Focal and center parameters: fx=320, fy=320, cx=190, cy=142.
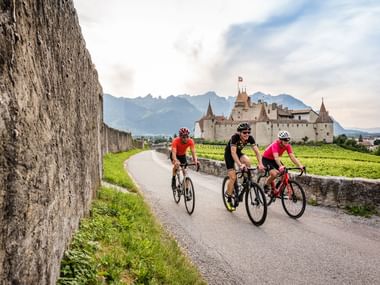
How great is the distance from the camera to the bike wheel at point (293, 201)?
773 cm

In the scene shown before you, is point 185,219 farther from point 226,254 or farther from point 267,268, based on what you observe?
point 267,268

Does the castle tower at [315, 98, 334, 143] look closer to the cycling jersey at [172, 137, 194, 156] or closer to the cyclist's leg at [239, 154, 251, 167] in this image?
the cycling jersey at [172, 137, 194, 156]

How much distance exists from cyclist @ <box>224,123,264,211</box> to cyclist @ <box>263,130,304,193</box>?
0.56 m

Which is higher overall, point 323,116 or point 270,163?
point 323,116

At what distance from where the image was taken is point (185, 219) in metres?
7.72

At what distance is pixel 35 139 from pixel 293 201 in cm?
674

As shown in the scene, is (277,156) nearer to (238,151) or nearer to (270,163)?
(270,163)

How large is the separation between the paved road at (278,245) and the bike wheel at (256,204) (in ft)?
0.58

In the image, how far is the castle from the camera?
9806 cm

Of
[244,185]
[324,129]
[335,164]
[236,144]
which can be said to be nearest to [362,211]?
[244,185]

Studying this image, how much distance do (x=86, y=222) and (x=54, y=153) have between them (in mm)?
2493

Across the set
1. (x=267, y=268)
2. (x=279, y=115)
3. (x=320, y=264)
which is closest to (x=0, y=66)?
(x=267, y=268)

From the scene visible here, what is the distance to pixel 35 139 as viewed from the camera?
8.43ft

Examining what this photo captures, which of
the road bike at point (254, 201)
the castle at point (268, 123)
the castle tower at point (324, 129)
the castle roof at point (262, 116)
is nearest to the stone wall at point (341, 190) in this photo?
the road bike at point (254, 201)
